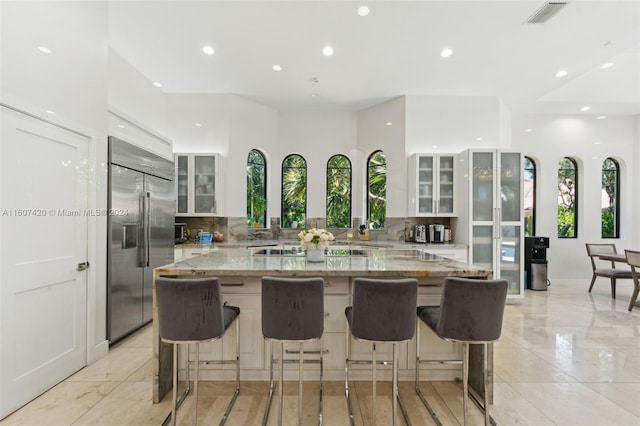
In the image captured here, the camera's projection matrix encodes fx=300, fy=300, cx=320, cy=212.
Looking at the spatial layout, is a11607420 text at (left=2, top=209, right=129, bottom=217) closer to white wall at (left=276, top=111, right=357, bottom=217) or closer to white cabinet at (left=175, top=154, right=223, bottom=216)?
white cabinet at (left=175, top=154, right=223, bottom=216)

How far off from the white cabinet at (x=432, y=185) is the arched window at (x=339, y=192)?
1354 mm

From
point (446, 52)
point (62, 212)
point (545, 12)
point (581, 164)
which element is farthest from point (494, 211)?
point (62, 212)

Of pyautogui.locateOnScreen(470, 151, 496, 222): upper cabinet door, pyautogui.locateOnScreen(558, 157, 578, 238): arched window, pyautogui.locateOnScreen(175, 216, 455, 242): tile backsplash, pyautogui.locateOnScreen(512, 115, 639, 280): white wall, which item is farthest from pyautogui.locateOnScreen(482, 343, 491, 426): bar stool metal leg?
pyautogui.locateOnScreen(558, 157, 578, 238): arched window

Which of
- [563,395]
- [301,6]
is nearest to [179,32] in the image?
[301,6]

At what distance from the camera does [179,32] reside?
339cm

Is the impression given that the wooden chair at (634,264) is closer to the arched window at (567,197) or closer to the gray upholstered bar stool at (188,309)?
the arched window at (567,197)

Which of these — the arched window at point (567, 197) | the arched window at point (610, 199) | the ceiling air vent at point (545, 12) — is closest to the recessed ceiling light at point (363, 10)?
the ceiling air vent at point (545, 12)

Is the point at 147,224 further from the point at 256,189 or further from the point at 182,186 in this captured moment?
the point at 256,189

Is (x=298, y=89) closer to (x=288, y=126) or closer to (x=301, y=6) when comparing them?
(x=288, y=126)

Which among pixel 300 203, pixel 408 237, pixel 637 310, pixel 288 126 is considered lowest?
pixel 637 310

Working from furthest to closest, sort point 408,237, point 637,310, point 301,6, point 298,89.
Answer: point 408,237 < point 298,89 < point 637,310 < point 301,6

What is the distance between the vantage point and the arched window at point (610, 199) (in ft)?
20.2

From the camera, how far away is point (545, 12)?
3.04 meters

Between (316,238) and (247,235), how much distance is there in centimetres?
326
